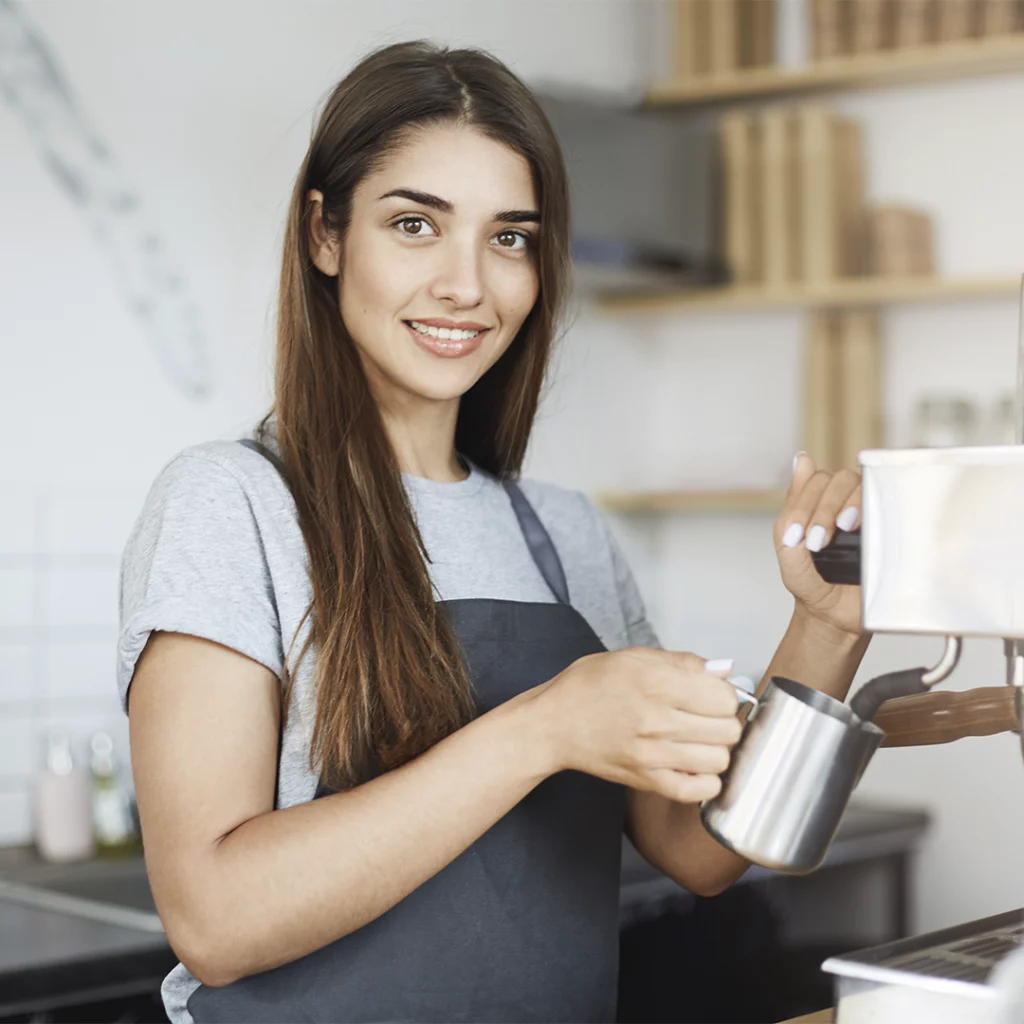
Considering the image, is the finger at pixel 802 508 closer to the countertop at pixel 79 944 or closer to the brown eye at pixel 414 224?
the brown eye at pixel 414 224

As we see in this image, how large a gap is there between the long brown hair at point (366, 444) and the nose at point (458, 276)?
0.31ft

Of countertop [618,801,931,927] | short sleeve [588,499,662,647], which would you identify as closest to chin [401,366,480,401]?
short sleeve [588,499,662,647]

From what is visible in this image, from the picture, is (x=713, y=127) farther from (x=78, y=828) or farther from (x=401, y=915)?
(x=401, y=915)

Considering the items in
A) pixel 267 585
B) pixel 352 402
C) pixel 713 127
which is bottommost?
pixel 267 585

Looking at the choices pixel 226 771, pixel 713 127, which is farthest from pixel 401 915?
pixel 713 127

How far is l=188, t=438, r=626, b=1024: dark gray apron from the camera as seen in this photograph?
1.12 meters

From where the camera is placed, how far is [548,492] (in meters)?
1.49

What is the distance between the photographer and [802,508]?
41.8 inches

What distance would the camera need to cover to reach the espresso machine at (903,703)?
743mm

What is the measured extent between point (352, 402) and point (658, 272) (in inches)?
72.5

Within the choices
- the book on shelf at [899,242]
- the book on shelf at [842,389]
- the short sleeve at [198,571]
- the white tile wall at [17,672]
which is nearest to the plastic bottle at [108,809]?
the white tile wall at [17,672]

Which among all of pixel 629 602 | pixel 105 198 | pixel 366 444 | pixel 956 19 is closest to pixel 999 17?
pixel 956 19

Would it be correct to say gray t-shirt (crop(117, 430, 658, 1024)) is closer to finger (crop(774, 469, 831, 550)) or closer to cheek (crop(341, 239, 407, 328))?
cheek (crop(341, 239, 407, 328))

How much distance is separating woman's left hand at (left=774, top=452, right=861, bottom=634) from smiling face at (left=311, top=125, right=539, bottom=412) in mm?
327
